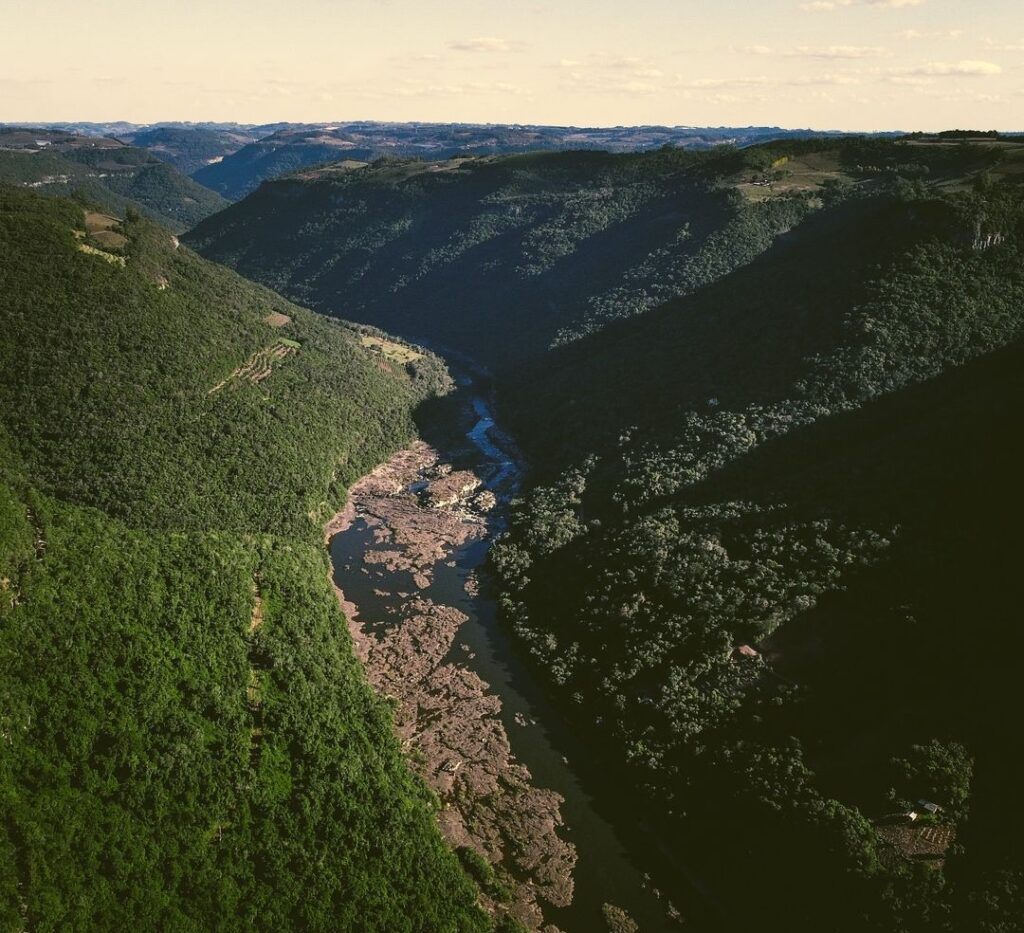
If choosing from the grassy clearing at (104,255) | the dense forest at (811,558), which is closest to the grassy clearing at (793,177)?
the dense forest at (811,558)

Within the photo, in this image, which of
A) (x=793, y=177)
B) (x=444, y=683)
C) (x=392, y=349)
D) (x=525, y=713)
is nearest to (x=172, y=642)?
(x=444, y=683)

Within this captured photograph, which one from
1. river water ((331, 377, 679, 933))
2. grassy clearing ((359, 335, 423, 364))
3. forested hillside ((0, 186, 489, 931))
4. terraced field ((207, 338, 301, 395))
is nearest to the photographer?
forested hillside ((0, 186, 489, 931))

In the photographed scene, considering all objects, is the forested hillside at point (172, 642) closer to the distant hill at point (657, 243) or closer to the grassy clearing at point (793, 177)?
the distant hill at point (657, 243)

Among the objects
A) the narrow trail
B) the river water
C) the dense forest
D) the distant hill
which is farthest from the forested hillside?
the distant hill

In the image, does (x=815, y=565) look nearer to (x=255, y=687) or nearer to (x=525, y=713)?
(x=525, y=713)

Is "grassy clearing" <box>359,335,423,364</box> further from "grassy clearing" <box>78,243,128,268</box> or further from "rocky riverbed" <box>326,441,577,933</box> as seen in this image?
"grassy clearing" <box>78,243,128,268</box>

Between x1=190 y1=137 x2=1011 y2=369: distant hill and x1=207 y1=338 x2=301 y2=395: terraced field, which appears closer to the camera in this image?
x1=207 y1=338 x2=301 y2=395: terraced field
